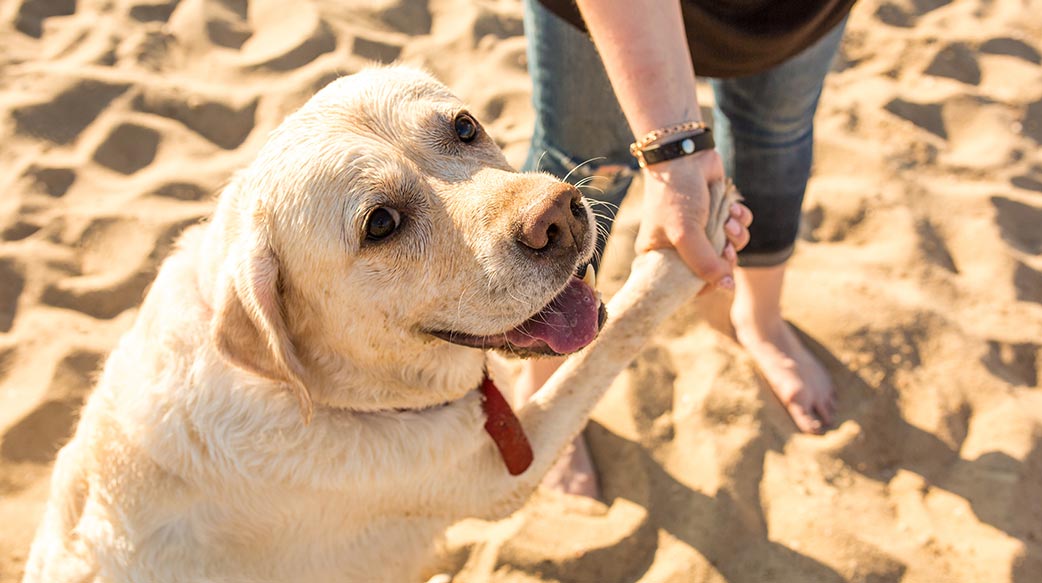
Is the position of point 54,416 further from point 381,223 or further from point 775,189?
point 775,189

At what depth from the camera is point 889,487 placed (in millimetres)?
2641

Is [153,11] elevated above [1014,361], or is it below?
above

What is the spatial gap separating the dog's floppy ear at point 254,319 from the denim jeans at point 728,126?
2.89 feet

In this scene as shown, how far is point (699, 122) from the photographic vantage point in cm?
196

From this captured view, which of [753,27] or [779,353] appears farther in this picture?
[779,353]

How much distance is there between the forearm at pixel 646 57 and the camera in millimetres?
1797

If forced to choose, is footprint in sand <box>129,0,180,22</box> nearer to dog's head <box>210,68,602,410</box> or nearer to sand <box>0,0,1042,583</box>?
sand <box>0,0,1042,583</box>

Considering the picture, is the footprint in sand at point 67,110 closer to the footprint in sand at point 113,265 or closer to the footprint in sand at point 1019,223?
the footprint in sand at point 113,265

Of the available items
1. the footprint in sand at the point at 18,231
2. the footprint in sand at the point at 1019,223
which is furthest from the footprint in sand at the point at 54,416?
the footprint in sand at the point at 1019,223

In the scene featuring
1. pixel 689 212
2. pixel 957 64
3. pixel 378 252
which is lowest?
pixel 957 64

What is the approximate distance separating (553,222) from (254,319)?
662 millimetres

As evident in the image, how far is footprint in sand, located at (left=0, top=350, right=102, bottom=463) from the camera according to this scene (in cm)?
292

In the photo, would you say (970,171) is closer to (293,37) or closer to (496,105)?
(496,105)

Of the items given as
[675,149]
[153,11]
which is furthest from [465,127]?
[153,11]
